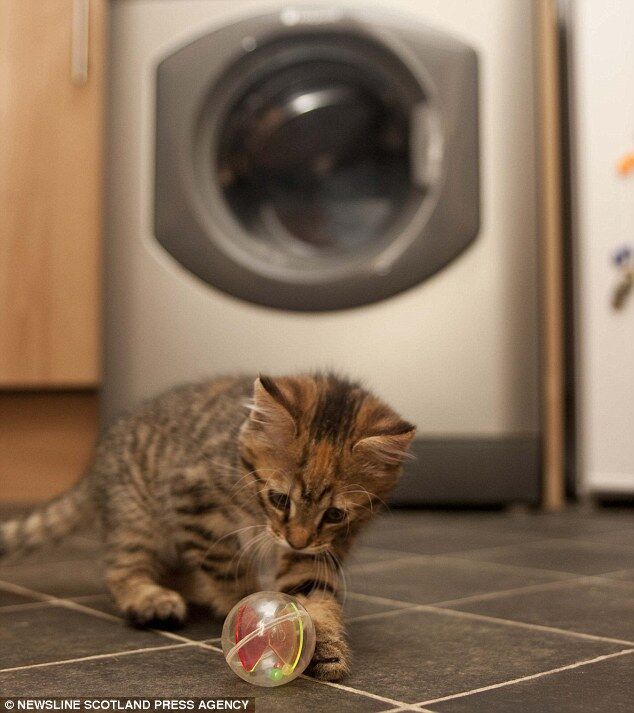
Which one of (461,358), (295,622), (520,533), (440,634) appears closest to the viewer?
(295,622)

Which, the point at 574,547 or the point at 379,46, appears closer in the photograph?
the point at 574,547

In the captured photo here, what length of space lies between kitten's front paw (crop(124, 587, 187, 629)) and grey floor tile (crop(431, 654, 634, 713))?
0.46 metres

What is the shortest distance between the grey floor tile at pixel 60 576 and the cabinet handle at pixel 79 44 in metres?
1.34

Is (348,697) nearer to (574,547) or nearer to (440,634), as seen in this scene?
(440,634)

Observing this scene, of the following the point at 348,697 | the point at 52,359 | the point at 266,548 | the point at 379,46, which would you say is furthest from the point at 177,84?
the point at 348,697

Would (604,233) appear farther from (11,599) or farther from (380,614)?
(11,599)

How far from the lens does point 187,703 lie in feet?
2.71

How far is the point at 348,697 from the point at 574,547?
1.09 m

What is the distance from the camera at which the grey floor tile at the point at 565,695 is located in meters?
0.83

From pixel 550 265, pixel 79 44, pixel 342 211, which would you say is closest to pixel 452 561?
pixel 550 265

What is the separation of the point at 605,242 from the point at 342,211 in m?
0.69

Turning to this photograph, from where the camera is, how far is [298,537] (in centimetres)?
111

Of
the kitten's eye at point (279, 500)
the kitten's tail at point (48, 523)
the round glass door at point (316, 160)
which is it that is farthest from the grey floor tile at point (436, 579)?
the round glass door at point (316, 160)

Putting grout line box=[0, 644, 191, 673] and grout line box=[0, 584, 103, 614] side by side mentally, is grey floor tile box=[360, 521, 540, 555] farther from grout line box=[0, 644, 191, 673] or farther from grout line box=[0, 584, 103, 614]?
grout line box=[0, 644, 191, 673]
